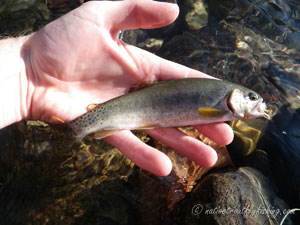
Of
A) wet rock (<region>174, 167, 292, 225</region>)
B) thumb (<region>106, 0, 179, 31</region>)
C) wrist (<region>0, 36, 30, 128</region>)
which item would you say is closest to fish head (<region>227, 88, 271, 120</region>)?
wet rock (<region>174, 167, 292, 225</region>)

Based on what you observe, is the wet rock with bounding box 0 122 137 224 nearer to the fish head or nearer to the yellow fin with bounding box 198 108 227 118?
the yellow fin with bounding box 198 108 227 118

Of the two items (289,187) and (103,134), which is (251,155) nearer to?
(289,187)

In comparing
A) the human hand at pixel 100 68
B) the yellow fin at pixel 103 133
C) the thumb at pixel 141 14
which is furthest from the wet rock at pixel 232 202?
the thumb at pixel 141 14

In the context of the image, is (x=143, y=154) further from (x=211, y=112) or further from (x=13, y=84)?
(x=13, y=84)

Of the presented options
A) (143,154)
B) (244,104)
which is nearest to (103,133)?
(143,154)

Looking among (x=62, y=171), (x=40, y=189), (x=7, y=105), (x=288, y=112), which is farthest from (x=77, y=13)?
(x=288, y=112)

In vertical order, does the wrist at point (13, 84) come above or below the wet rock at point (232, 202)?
above

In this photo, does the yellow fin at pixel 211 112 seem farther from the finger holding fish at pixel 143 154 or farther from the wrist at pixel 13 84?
the wrist at pixel 13 84

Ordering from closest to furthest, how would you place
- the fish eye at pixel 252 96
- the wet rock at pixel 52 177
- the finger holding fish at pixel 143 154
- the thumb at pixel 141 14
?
the finger holding fish at pixel 143 154, the thumb at pixel 141 14, the fish eye at pixel 252 96, the wet rock at pixel 52 177
